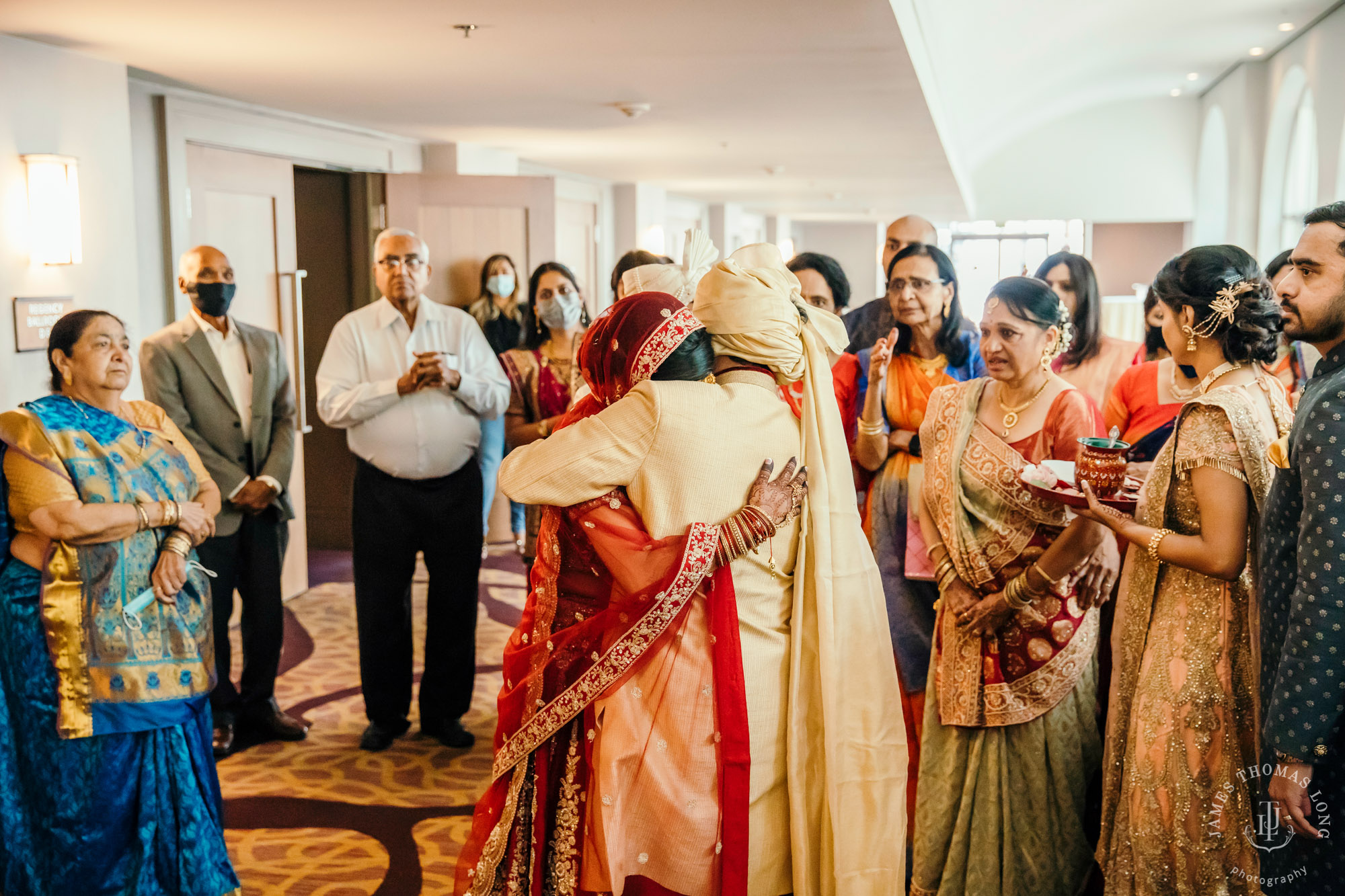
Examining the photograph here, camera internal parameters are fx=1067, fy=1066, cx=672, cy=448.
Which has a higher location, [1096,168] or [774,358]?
[1096,168]

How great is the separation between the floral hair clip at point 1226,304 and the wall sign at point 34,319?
333 cm

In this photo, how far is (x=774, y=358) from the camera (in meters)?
1.86

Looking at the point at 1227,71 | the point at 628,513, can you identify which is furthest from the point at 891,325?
the point at 1227,71

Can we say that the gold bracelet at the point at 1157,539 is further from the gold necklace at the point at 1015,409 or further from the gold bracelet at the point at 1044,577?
the gold necklace at the point at 1015,409

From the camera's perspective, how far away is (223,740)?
375cm

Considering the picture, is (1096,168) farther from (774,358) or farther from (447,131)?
(774,358)

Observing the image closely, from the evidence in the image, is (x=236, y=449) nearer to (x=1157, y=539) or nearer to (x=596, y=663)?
(x=596, y=663)

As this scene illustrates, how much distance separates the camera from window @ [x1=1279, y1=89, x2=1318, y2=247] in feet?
26.2

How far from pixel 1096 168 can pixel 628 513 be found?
41.0 feet

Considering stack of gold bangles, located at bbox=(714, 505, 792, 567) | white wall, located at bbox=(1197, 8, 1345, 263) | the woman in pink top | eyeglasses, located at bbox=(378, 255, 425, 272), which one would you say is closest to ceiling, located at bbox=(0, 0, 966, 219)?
eyeglasses, located at bbox=(378, 255, 425, 272)

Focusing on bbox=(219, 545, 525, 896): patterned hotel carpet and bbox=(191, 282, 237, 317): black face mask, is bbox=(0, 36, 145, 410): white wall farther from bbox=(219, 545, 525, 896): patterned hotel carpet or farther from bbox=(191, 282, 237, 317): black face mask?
bbox=(219, 545, 525, 896): patterned hotel carpet

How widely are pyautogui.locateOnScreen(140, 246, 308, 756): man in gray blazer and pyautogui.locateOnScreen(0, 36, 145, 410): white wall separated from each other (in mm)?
367

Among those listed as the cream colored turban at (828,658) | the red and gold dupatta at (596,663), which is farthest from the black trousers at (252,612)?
the cream colored turban at (828,658)

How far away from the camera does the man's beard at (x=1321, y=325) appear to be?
1805 millimetres
